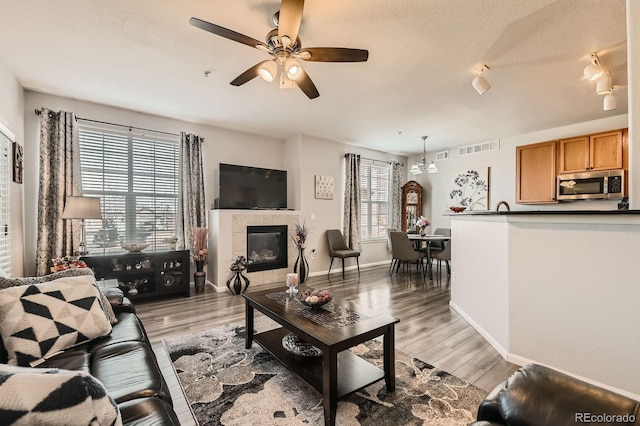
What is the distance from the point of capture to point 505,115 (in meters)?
4.32

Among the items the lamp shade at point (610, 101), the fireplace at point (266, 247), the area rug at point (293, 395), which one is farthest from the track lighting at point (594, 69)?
the fireplace at point (266, 247)

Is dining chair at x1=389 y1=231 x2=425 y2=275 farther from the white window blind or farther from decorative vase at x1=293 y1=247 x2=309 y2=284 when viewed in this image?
the white window blind

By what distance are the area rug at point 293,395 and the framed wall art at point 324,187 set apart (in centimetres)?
360

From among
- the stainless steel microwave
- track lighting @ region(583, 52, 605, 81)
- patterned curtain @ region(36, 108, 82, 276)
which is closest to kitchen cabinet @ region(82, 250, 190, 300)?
patterned curtain @ region(36, 108, 82, 276)

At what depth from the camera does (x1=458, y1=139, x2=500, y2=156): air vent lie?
5.70 m

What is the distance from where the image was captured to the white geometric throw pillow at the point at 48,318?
1493 millimetres

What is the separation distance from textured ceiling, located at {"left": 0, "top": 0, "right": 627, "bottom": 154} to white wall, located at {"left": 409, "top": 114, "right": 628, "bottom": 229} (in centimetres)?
28

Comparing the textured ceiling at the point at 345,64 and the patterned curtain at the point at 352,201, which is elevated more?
the textured ceiling at the point at 345,64

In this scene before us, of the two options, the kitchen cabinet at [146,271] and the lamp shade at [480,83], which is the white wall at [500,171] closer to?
the lamp shade at [480,83]

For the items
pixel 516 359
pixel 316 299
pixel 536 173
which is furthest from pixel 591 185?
pixel 316 299

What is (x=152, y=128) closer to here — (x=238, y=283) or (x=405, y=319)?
(x=238, y=283)

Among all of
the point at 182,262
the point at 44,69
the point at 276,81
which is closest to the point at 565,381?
the point at 276,81

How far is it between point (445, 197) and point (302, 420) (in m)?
5.91

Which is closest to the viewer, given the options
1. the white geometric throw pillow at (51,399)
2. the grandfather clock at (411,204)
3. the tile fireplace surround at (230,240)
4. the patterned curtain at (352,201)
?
the white geometric throw pillow at (51,399)
